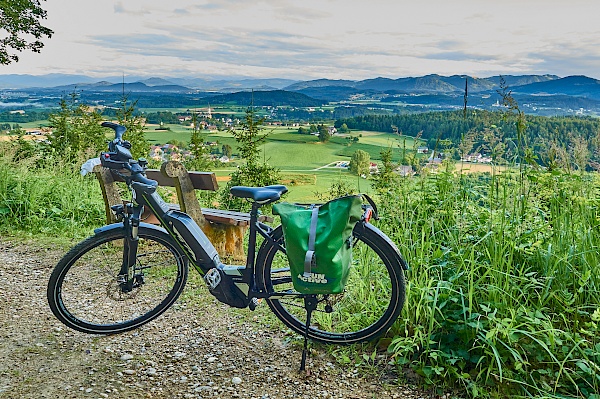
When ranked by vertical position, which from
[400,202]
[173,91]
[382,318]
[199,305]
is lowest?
[199,305]

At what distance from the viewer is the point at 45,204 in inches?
231

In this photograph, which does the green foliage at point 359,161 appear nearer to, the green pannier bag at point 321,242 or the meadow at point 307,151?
the meadow at point 307,151

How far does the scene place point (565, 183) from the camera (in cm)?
320

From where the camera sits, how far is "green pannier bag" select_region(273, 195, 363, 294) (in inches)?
96.3

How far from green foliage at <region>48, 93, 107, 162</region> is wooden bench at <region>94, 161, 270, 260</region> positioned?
581 centimetres

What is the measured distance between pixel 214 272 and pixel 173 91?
14074mm

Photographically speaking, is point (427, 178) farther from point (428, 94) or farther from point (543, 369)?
point (428, 94)

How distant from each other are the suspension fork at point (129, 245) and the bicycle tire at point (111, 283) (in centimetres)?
3

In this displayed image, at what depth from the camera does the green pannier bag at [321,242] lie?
245 cm

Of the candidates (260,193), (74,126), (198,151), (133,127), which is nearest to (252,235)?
(260,193)

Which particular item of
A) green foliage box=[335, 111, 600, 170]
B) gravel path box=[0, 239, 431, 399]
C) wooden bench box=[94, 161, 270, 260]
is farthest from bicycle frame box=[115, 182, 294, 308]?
green foliage box=[335, 111, 600, 170]

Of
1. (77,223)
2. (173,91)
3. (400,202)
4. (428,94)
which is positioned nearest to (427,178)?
(400,202)

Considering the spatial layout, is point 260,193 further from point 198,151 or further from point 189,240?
point 198,151

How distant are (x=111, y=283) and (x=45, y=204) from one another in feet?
10.0
